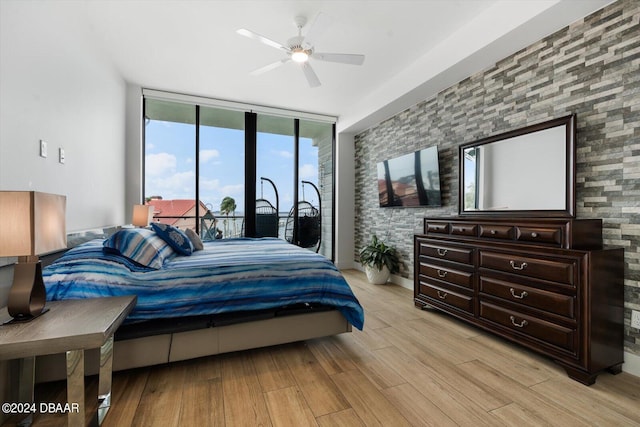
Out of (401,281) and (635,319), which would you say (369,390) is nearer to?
(635,319)

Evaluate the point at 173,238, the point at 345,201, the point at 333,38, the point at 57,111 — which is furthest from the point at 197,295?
the point at 345,201

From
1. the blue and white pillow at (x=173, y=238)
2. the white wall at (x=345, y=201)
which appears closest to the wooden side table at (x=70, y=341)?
the blue and white pillow at (x=173, y=238)

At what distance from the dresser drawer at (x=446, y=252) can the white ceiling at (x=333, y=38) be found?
6.10 feet

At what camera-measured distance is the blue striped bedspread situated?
1730 mm

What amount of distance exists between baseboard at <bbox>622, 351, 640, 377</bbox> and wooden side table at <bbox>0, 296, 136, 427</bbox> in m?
3.13

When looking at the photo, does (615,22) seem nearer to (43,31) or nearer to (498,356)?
(498,356)

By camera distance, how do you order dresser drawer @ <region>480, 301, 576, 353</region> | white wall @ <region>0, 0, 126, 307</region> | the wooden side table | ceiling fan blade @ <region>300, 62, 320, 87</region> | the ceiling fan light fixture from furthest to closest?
ceiling fan blade @ <region>300, 62, 320, 87</region> → the ceiling fan light fixture → dresser drawer @ <region>480, 301, 576, 353</region> → white wall @ <region>0, 0, 126, 307</region> → the wooden side table

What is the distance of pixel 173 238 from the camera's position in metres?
2.59

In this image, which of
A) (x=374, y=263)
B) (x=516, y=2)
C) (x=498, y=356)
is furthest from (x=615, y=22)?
(x=374, y=263)

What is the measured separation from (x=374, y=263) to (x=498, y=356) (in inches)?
86.5

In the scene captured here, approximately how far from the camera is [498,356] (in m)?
2.14

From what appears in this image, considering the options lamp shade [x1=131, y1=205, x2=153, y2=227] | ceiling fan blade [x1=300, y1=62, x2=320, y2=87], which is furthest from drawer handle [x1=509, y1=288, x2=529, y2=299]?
lamp shade [x1=131, y1=205, x2=153, y2=227]

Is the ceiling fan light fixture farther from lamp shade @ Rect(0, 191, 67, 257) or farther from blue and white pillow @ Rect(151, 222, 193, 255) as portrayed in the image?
lamp shade @ Rect(0, 191, 67, 257)

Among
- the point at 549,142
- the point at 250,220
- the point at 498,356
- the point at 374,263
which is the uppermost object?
the point at 549,142
